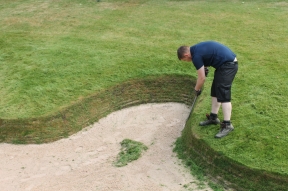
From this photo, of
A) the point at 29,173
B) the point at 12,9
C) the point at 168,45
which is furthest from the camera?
the point at 12,9

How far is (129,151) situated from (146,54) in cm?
483

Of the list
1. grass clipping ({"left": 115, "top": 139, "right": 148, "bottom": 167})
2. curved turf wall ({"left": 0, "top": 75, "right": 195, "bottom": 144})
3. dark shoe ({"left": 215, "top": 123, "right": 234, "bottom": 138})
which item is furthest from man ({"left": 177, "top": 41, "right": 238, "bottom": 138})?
curved turf wall ({"left": 0, "top": 75, "right": 195, "bottom": 144})

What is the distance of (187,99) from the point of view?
10875 mm

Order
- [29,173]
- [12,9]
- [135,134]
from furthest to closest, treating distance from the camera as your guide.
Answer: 1. [12,9]
2. [135,134]
3. [29,173]

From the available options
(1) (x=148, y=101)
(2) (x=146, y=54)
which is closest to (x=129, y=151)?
(1) (x=148, y=101)

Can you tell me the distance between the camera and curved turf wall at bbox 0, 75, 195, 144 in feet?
32.2

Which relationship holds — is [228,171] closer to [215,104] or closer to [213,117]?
[213,117]

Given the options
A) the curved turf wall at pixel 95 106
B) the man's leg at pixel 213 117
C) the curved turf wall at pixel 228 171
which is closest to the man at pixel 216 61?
the man's leg at pixel 213 117

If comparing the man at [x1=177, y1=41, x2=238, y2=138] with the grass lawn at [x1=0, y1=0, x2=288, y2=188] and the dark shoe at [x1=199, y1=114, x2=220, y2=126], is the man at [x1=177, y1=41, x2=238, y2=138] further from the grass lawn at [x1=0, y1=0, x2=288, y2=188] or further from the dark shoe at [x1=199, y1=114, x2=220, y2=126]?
the grass lawn at [x1=0, y1=0, x2=288, y2=188]

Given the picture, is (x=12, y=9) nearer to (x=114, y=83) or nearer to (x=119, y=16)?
(x=119, y=16)

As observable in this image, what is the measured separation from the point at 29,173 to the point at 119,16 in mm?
10947

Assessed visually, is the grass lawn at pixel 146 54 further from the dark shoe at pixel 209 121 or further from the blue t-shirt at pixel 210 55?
the blue t-shirt at pixel 210 55

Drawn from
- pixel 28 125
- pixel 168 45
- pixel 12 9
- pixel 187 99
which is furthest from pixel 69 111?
pixel 12 9

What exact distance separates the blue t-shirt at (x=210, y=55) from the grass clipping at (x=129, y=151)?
2.66m
